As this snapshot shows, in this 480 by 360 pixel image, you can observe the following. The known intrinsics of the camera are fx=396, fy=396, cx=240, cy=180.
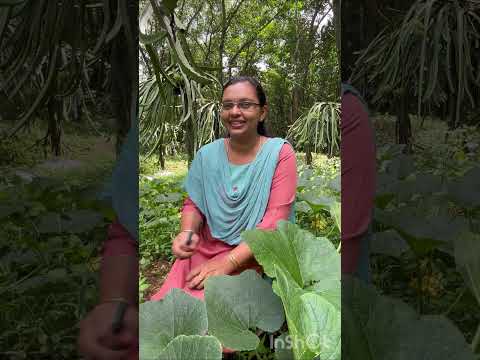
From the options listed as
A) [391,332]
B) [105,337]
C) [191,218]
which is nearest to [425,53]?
[391,332]

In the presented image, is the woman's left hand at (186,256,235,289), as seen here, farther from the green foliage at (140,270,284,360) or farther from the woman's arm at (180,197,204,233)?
the green foliage at (140,270,284,360)

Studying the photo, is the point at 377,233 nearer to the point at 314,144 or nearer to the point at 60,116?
the point at 60,116

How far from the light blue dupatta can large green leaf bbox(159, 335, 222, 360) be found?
0.44 meters

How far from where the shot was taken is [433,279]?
0.94 feet

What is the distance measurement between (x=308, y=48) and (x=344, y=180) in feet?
2.18

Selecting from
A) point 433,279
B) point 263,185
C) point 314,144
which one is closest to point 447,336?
point 433,279

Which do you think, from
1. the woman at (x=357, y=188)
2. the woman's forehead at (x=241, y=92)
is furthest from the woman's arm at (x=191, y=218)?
the woman at (x=357, y=188)

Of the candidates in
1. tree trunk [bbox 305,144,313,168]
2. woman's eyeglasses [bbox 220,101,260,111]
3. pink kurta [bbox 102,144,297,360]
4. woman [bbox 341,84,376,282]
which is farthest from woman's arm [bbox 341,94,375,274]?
tree trunk [bbox 305,144,313,168]

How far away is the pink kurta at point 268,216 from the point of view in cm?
67

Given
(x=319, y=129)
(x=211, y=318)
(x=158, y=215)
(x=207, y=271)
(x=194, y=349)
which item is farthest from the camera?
(x=158, y=215)

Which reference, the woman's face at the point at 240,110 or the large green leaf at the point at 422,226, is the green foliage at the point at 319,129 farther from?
the large green leaf at the point at 422,226

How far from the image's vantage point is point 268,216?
69 cm

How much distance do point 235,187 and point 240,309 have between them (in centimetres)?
36

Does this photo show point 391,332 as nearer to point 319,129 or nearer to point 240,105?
point 240,105
